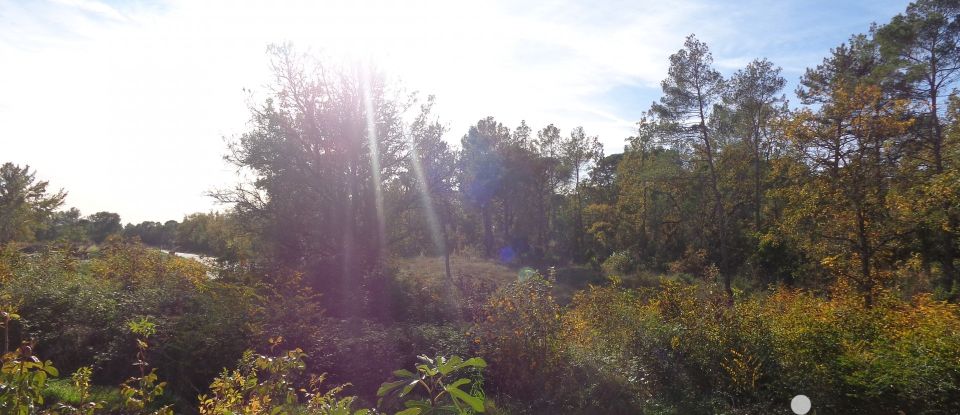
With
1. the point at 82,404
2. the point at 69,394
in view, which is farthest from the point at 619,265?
the point at 82,404

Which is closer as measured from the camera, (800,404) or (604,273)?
(800,404)

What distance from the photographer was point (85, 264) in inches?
619

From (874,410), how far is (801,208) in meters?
6.36

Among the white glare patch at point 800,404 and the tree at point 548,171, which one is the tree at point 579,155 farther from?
the white glare patch at point 800,404

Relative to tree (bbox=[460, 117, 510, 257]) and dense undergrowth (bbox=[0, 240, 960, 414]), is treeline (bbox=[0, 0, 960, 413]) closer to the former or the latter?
dense undergrowth (bbox=[0, 240, 960, 414])

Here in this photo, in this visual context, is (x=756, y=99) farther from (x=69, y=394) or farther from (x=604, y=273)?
(x=69, y=394)

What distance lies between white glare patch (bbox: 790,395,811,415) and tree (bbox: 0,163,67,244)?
2798cm

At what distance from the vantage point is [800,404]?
4793mm

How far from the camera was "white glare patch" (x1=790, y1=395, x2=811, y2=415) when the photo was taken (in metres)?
4.75

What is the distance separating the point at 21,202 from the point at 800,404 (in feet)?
106

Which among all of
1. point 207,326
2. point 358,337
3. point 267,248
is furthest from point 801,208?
point 267,248

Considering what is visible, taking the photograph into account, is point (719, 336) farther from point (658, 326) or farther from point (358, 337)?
point (358, 337)

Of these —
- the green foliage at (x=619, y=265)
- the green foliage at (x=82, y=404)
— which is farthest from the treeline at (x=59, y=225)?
the green foliage at (x=619, y=265)

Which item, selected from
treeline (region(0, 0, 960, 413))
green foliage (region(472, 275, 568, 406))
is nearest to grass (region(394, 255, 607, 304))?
treeline (region(0, 0, 960, 413))
